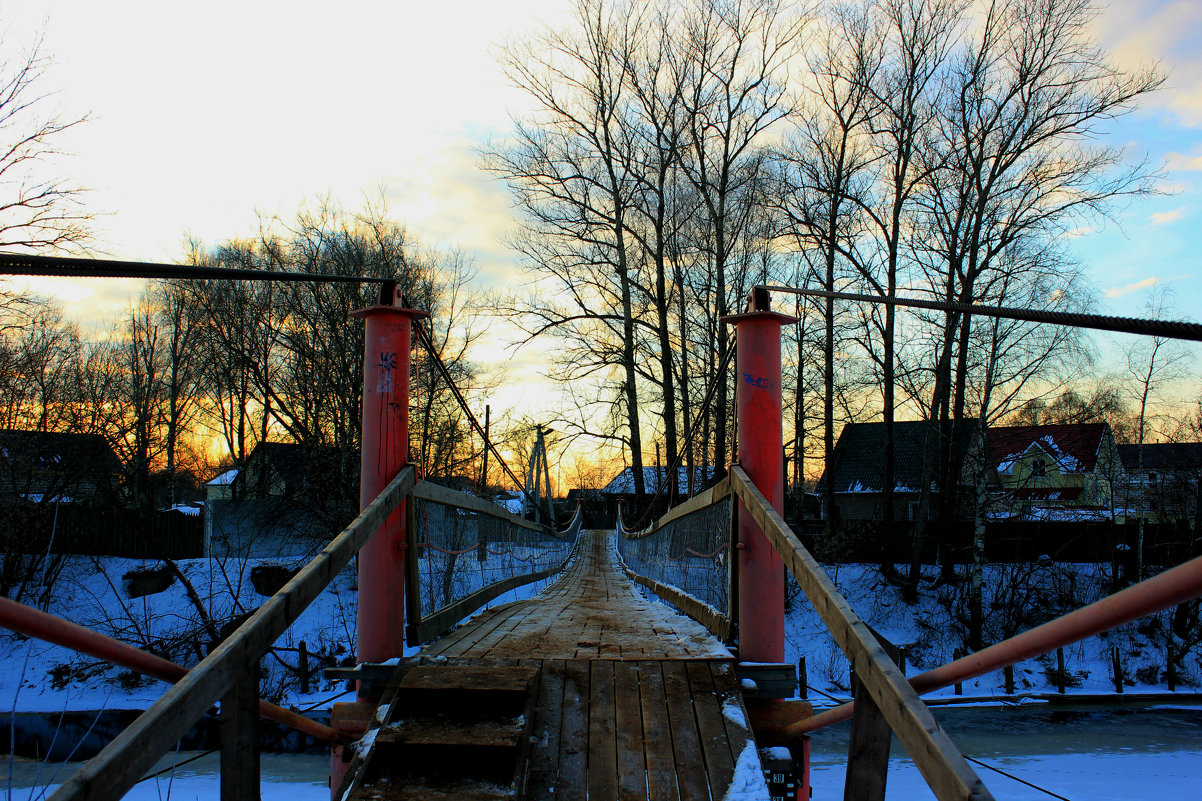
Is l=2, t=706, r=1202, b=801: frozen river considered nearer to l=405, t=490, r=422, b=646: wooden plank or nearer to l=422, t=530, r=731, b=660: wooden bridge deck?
l=422, t=530, r=731, b=660: wooden bridge deck

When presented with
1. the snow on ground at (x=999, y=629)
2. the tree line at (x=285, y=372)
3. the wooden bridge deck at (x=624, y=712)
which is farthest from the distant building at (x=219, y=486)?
the wooden bridge deck at (x=624, y=712)

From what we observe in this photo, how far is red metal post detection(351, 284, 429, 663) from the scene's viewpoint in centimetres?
278

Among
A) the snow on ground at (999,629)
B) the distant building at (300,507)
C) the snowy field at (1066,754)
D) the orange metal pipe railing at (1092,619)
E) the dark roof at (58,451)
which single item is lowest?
the snowy field at (1066,754)

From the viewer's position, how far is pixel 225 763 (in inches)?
67.2

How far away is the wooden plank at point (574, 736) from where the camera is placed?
2.06 m

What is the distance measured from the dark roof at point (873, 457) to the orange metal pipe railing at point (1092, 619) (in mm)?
29734

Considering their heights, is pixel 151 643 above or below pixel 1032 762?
above

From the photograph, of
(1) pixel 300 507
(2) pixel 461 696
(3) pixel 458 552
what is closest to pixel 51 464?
(1) pixel 300 507

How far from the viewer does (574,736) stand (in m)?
2.28

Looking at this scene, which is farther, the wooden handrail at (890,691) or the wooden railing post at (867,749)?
the wooden railing post at (867,749)

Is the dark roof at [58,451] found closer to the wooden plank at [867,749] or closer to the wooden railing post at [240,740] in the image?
the wooden railing post at [240,740]

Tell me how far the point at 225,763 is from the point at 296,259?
19801 mm

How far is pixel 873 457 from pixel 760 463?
31.6m

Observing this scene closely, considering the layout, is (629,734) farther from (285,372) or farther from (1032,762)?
(285,372)
